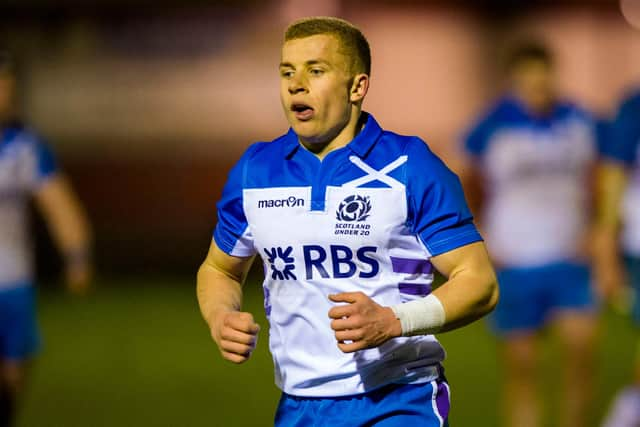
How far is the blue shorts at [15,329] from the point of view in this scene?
20.7 ft

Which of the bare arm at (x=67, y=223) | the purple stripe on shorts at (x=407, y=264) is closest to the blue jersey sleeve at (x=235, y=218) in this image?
the purple stripe on shorts at (x=407, y=264)

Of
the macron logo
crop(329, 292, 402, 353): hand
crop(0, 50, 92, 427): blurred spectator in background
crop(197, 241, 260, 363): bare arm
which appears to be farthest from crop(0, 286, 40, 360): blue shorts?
crop(329, 292, 402, 353): hand

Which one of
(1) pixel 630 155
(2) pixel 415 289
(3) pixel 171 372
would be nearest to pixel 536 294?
(1) pixel 630 155

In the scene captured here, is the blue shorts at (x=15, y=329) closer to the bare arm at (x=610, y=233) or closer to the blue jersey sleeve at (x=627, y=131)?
the bare arm at (x=610, y=233)

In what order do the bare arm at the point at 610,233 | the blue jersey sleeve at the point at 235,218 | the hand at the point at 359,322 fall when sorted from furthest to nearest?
the bare arm at the point at 610,233
the blue jersey sleeve at the point at 235,218
the hand at the point at 359,322

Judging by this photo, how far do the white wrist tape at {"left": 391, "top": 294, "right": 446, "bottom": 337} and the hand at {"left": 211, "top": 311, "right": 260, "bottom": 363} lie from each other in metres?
0.40

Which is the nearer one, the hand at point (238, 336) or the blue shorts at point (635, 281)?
the hand at point (238, 336)

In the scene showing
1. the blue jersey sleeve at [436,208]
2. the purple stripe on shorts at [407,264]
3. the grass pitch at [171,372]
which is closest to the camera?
the blue jersey sleeve at [436,208]

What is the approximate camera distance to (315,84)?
3.20 m

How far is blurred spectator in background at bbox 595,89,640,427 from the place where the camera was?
566 centimetres

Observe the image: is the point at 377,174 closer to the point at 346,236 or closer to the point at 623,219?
the point at 346,236

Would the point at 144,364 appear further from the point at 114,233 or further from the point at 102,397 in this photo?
the point at 114,233

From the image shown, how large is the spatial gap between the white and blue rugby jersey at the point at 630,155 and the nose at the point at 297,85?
119 inches

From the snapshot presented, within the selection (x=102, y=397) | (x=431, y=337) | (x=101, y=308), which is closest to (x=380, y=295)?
(x=431, y=337)
